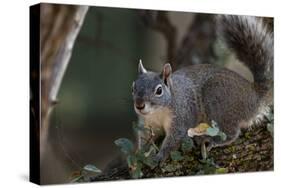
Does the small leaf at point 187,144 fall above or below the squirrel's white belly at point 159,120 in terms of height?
below

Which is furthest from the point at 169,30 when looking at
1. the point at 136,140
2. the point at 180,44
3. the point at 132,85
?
the point at 136,140

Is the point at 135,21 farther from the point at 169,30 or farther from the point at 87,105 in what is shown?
the point at 87,105

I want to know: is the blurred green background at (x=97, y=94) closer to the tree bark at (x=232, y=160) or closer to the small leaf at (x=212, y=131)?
the tree bark at (x=232, y=160)

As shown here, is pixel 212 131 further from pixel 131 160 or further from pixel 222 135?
pixel 131 160

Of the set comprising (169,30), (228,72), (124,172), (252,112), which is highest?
(169,30)

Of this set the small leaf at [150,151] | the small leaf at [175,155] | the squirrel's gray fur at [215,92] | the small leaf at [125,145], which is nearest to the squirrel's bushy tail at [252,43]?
the squirrel's gray fur at [215,92]

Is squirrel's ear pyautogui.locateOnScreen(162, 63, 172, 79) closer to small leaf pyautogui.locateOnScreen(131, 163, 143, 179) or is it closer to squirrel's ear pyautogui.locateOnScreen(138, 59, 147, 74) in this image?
squirrel's ear pyautogui.locateOnScreen(138, 59, 147, 74)

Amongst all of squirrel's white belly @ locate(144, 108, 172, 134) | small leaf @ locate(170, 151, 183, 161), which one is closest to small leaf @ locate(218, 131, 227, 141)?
small leaf @ locate(170, 151, 183, 161)
